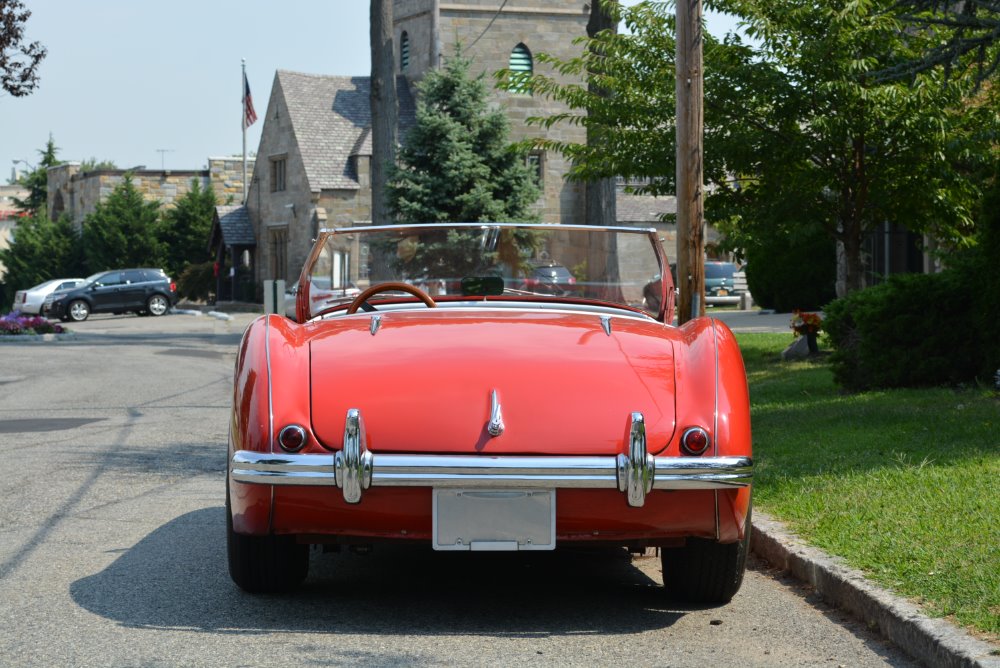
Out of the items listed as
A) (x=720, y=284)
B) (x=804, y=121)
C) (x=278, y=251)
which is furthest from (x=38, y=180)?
(x=804, y=121)

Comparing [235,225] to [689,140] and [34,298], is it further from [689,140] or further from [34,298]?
[689,140]

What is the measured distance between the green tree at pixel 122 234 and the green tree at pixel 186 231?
34.7 inches

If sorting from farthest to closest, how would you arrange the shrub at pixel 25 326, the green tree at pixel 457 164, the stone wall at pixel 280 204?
the stone wall at pixel 280 204
the green tree at pixel 457 164
the shrub at pixel 25 326

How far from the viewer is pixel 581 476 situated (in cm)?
451

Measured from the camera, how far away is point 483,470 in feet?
14.7

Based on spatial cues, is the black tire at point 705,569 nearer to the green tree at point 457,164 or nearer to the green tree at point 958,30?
the green tree at point 958,30

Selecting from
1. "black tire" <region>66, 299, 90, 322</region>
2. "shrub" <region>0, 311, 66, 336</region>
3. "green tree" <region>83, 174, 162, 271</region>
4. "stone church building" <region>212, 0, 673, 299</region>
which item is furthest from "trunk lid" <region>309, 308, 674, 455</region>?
"green tree" <region>83, 174, 162, 271</region>

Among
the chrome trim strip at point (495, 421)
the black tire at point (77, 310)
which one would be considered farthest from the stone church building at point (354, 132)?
the chrome trim strip at point (495, 421)

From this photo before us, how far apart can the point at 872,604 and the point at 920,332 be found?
296 inches

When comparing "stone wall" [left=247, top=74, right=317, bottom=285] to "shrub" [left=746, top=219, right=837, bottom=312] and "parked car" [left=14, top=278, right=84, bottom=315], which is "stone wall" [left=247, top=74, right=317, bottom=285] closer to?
"parked car" [left=14, top=278, right=84, bottom=315]

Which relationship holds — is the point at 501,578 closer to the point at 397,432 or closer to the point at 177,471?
the point at 397,432

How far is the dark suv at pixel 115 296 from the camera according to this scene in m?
41.2

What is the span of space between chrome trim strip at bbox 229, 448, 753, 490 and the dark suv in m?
38.5

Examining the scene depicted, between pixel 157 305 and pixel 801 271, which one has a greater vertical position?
pixel 801 271
